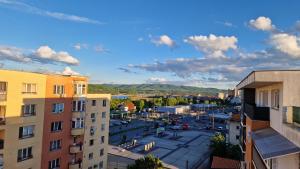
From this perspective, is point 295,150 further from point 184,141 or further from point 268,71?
point 184,141

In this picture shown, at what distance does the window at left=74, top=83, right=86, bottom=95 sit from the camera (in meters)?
29.5

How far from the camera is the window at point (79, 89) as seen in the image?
1160 inches

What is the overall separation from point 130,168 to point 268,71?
22.8 metres

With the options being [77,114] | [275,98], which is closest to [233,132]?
[77,114]

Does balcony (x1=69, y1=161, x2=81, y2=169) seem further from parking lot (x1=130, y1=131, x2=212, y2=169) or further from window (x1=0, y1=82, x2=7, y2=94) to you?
parking lot (x1=130, y1=131, x2=212, y2=169)

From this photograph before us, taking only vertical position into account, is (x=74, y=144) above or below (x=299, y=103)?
below

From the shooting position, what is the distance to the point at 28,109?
951 inches

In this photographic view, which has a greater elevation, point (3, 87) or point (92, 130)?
point (3, 87)

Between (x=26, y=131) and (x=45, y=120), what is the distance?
2194 millimetres

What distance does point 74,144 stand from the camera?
29.7 metres

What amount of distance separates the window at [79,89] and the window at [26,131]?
647 cm

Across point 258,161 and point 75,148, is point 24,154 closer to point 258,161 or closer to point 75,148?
point 75,148

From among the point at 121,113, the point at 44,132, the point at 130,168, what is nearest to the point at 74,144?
the point at 44,132

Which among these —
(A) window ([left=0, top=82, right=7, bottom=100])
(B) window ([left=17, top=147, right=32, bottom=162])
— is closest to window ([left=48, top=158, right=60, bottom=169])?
(B) window ([left=17, top=147, right=32, bottom=162])
